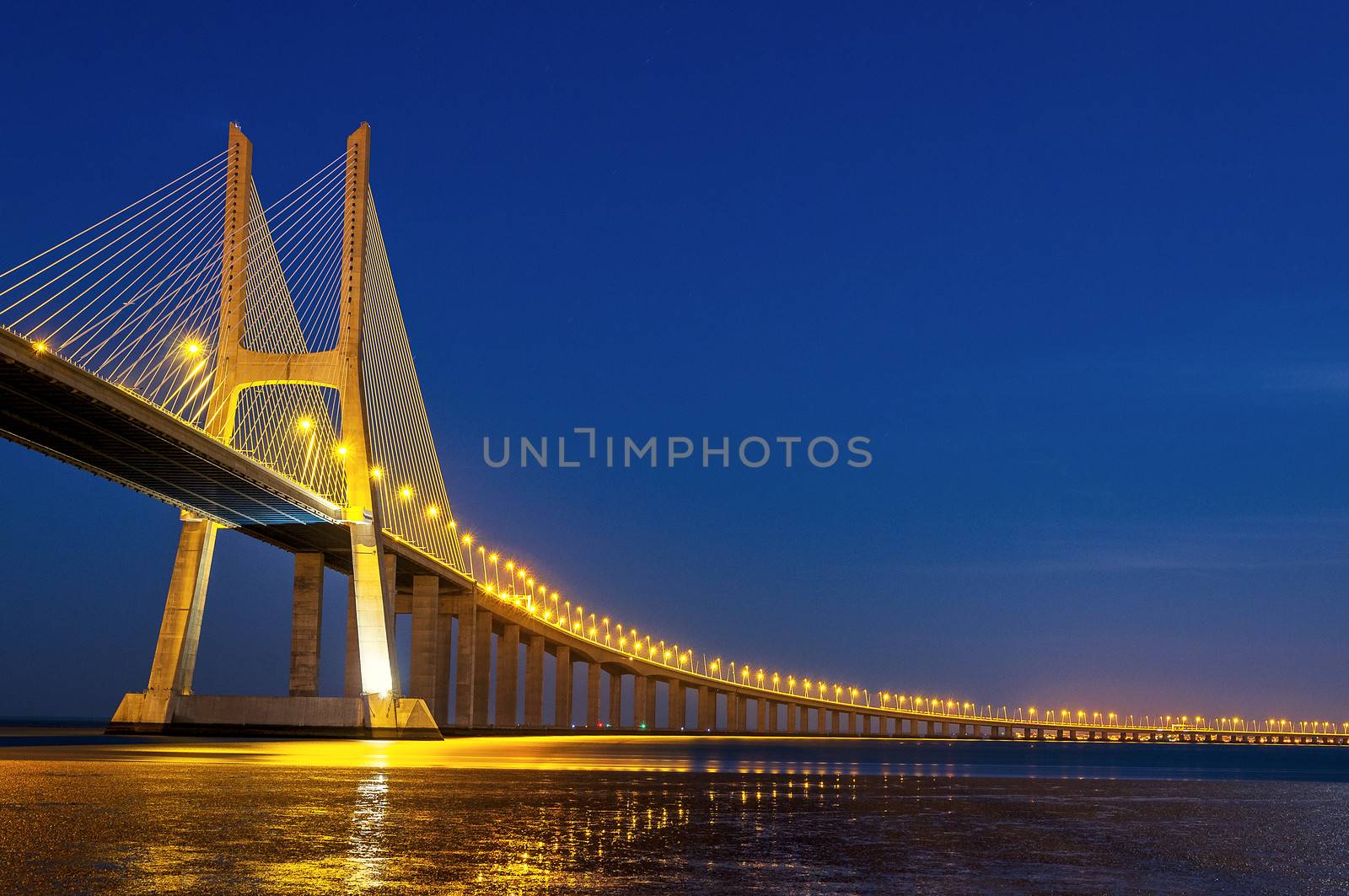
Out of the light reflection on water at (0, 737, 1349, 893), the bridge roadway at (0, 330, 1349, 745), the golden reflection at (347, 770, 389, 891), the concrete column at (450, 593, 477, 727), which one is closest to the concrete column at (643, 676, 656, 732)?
the bridge roadway at (0, 330, 1349, 745)

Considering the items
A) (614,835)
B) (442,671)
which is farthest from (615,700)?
(614,835)

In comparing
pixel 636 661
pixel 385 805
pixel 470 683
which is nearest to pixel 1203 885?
pixel 385 805

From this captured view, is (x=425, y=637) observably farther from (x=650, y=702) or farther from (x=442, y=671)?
(x=650, y=702)

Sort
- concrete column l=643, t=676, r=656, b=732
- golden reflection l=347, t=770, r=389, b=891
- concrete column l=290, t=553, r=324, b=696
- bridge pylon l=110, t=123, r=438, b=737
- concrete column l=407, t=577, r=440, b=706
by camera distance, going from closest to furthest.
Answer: golden reflection l=347, t=770, r=389, b=891
bridge pylon l=110, t=123, r=438, b=737
concrete column l=290, t=553, r=324, b=696
concrete column l=407, t=577, r=440, b=706
concrete column l=643, t=676, r=656, b=732

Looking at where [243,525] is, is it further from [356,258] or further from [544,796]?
[544,796]

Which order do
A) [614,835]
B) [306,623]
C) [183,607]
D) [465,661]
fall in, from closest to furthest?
[614,835], [183,607], [306,623], [465,661]

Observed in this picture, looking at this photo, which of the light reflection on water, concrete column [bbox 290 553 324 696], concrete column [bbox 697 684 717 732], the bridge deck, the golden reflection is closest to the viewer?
the golden reflection

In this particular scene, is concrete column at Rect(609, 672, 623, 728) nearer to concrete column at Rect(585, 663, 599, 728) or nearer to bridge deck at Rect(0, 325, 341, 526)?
concrete column at Rect(585, 663, 599, 728)
